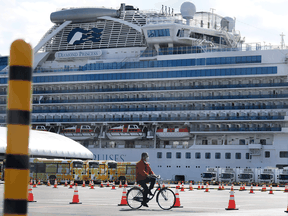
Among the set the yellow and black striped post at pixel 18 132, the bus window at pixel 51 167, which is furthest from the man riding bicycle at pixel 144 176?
the bus window at pixel 51 167

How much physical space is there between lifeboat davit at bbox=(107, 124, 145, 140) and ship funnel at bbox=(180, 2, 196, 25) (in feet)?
58.2

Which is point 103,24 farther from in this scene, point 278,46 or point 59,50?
point 278,46

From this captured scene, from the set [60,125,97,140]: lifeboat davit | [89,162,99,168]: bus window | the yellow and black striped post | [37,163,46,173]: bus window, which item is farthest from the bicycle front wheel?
[60,125,97,140]: lifeboat davit

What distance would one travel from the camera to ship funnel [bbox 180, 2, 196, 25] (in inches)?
3017

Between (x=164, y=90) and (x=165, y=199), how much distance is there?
53816 mm

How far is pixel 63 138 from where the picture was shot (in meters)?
72.3

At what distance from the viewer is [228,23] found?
82.5 m

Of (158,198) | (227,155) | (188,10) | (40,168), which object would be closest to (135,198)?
(158,198)

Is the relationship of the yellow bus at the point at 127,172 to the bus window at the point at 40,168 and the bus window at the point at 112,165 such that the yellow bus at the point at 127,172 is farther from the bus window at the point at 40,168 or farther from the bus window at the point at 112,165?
the bus window at the point at 40,168

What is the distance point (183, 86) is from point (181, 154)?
9373 mm

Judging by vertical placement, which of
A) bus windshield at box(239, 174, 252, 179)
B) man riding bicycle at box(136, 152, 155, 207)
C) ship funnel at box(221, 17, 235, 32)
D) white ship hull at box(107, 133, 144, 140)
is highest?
ship funnel at box(221, 17, 235, 32)

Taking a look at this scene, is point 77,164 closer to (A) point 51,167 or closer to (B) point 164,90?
(A) point 51,167

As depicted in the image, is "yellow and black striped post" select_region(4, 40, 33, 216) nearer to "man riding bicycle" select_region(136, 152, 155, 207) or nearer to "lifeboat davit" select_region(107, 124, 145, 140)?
"man riding bicycle" select_region(136, 152, 155, 207)

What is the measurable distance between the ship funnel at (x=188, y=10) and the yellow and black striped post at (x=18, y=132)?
244ft
